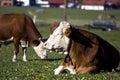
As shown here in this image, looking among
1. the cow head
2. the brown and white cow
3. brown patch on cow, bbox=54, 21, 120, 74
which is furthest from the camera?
the brown and white cow

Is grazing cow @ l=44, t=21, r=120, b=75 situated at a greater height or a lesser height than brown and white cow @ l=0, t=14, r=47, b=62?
greater

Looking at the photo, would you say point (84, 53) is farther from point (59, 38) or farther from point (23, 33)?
point (23, 33)

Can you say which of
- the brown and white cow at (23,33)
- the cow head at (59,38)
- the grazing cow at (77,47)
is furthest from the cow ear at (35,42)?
the cow head at (59,38)

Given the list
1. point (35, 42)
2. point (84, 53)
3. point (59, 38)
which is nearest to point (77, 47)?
point (84, 53)

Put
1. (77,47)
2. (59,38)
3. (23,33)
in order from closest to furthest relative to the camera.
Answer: (59,38) → (77,47) → (23,33)

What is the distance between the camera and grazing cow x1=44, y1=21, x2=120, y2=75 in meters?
11.0

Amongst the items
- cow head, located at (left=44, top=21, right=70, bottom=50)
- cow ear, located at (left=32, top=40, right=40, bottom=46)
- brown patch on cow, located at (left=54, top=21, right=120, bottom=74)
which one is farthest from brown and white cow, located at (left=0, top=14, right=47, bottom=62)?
cow head, located at (left=44, top=21, right=70, bottom=50)

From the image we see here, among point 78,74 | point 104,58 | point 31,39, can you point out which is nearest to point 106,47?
point 104,58

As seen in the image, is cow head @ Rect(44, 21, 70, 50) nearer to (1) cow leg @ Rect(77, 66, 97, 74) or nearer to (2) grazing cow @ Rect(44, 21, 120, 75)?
(2) grazing cow @ Rect(44, 21, 120, 75)

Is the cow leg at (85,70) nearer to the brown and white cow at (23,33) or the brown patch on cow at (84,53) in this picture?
the brown patch on cow at (84,53)

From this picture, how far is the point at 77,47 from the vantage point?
36.5 feet

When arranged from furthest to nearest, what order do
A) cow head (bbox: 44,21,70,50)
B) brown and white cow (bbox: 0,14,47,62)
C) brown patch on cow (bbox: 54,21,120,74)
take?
brown and white cow (bbox: 0,14,47,62) < brown patch on cow (bbox: 54,21,120,74) < cow head (bbox: 44,21,70,50)

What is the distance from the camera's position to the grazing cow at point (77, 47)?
432 inches

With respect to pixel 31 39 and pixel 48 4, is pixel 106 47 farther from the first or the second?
pixel 48 4
